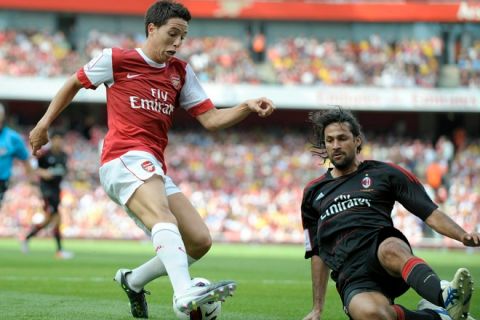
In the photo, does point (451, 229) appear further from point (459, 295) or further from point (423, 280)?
point (459, 295)

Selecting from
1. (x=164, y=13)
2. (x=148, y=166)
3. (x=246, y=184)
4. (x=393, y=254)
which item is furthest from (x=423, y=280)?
(x=246, y=184)

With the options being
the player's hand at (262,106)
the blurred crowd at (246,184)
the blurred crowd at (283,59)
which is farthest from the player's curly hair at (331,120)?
the blurred crowd at (283,59)

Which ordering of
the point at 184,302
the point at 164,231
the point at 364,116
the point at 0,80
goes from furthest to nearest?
the point at 364,116 < the point at 0,80 < the point at 164,231 < the point at 184,302

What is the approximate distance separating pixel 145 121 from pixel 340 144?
1.52 metres

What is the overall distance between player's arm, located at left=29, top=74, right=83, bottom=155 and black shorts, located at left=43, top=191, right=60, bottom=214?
34.5 feet

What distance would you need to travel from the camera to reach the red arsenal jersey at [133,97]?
22.5 feet

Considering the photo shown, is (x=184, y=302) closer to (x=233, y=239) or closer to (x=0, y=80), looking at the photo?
(x=233, y=239)

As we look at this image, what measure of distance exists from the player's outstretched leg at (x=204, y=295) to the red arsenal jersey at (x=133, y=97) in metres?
1.35

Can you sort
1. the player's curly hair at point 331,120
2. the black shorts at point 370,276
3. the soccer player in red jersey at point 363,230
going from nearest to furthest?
1. the soccer player in red jersey at point 363,230
2. the black shorts at point 370,276
3. the player's curly hair at point 331,120

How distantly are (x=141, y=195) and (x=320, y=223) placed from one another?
129 cm

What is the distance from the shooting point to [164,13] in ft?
22.7

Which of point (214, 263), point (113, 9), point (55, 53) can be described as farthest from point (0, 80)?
point (214, 263)

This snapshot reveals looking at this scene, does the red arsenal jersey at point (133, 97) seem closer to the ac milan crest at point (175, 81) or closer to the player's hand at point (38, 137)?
the ac milan crest at point (175, 81)

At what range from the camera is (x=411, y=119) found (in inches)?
1499
